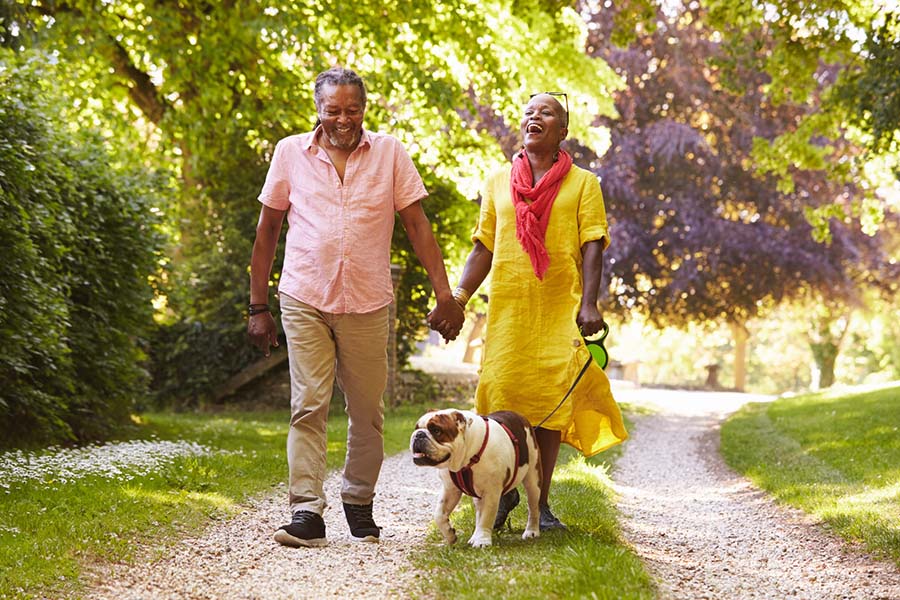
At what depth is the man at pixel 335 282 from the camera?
558cm

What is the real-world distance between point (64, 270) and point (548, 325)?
6.15 metres

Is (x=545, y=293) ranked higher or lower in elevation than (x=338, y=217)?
lower

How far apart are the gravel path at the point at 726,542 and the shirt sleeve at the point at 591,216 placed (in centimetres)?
170

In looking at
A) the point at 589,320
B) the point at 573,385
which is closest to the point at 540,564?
the point at 573,385

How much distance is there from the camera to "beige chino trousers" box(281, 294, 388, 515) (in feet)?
18.4

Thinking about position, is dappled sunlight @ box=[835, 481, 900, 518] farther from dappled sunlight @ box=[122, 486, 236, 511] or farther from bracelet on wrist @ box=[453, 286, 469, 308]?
dappled sunlight @ box=[122, 486, 236, 511]

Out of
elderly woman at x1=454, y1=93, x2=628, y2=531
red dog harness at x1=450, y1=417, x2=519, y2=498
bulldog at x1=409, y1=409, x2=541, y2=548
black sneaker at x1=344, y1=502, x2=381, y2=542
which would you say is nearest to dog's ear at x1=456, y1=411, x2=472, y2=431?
bulldog at x1=409, y1=409, x2=541, y2=548

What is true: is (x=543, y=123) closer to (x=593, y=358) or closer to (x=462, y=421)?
(x=593, y=358)

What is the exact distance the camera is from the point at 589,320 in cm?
564

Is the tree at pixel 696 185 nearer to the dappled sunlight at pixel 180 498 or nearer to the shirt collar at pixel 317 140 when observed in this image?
the dappled sunlight at pixel 180 498

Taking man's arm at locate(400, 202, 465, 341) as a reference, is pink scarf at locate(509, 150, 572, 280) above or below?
above

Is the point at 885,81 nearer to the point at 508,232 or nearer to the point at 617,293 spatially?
the point at 508,232

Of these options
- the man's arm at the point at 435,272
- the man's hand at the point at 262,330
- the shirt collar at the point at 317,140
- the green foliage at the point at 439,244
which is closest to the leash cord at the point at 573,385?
the man's arm at the point at 435,272

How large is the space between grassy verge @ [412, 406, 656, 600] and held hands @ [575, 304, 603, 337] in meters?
1.06
